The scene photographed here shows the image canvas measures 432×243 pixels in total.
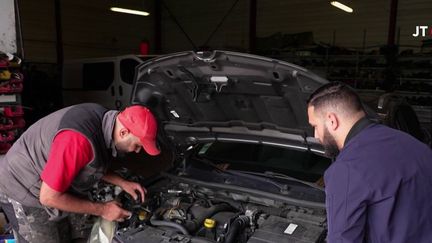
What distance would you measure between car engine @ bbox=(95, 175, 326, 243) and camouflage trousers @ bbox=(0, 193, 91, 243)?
0.27 meters

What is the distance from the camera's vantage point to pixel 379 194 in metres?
1.30

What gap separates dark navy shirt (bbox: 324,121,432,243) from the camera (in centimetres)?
131

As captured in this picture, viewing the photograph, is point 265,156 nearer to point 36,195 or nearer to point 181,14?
point 36,195

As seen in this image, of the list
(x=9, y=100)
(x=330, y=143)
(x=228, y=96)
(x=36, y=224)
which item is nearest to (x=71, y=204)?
(x=36, y=224)

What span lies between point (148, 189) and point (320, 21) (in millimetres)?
9031

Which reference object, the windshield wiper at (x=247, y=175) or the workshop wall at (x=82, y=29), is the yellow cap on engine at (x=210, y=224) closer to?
the windshield wiper at (x=247, y=175)

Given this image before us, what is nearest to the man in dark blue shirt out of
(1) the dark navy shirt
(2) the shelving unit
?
(1) the dark navy shirt

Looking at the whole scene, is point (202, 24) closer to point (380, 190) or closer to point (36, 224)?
point (36, 224)

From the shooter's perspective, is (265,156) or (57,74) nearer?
(265,156)

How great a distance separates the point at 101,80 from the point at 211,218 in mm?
6730

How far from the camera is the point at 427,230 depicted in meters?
1.36

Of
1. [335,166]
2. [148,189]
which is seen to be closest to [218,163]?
[148,189]

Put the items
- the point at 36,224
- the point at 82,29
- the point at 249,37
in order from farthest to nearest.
→ the point at 82,29, the point at 249,37, the point at 36,224

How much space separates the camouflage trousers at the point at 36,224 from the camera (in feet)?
7.32
